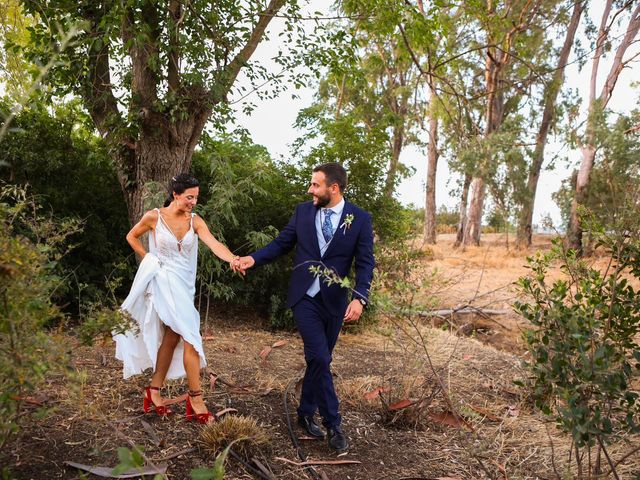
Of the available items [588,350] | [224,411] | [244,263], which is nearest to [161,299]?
[244,263]

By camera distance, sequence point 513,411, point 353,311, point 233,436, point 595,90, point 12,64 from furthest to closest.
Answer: point 595,90 → point 12,64 → point 513,411 → point 353,311 → point 233,436

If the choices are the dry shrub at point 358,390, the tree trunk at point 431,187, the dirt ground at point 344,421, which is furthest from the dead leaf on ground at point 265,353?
Answer: the tree trunk at point 431,187

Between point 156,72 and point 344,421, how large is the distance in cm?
486

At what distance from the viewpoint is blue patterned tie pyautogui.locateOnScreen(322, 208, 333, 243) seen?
4812mm

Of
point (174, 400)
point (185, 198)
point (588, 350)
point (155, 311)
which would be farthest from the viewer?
point (174, 400)

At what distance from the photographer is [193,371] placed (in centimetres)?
464

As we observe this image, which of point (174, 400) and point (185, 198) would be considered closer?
point (185, 198)

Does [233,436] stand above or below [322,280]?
below

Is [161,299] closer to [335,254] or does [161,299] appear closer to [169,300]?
[169,300]

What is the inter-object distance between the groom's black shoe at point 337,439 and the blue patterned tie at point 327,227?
148cm

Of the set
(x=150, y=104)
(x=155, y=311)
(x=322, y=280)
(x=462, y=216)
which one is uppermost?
(x=462, y=216)

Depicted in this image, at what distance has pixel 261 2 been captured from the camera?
24.7 feet

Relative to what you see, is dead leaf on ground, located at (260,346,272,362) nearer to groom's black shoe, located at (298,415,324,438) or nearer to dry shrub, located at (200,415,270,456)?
groom's black shoe, located at (298,415,324,438)

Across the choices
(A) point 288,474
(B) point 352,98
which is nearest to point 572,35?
(B) point 352,98
